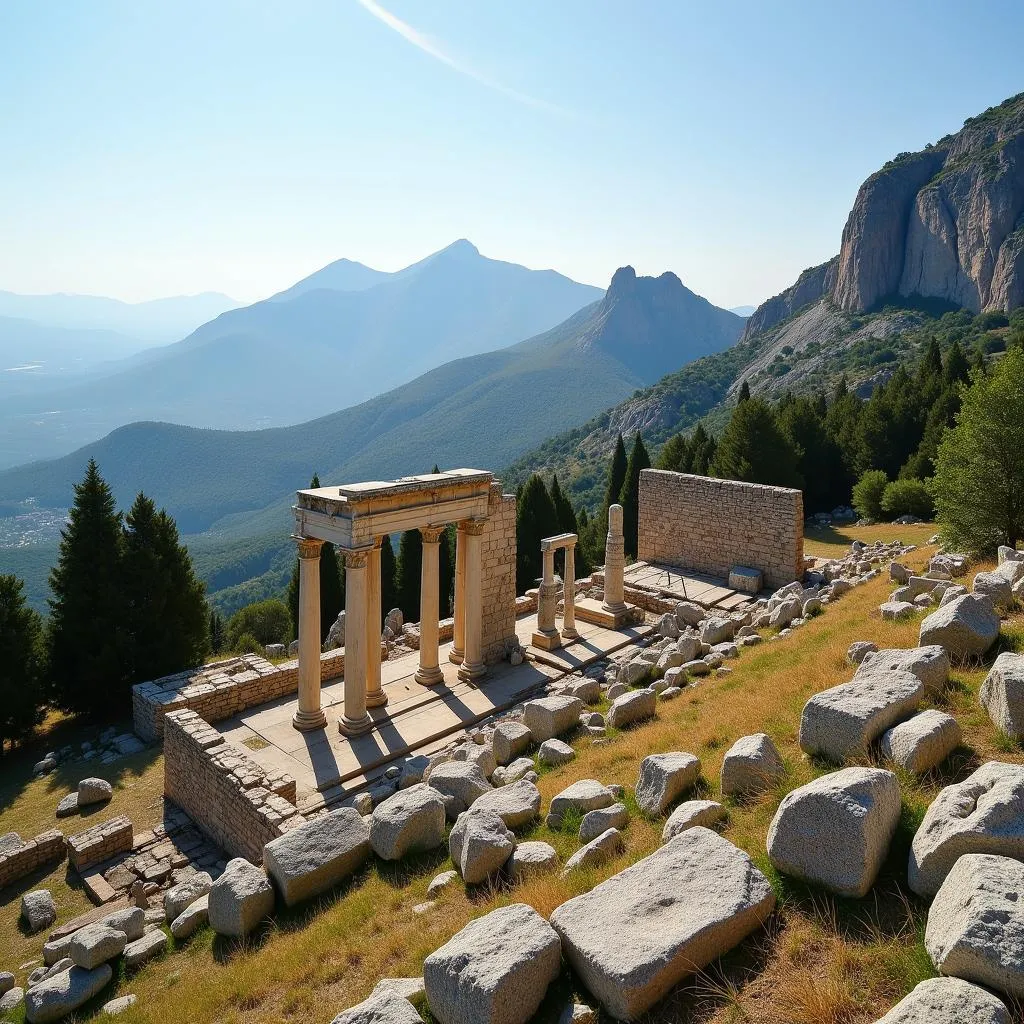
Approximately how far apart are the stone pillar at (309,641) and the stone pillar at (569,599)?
24.5ft

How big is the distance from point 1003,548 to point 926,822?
10.3 meters

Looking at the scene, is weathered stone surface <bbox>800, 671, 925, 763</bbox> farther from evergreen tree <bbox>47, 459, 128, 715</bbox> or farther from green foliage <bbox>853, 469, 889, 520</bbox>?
green foliage <bbox>853, 469, 889, 520</bbox>

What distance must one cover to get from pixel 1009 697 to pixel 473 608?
1255 cm

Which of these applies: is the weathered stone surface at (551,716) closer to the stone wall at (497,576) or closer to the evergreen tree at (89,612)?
the stone wall at (497,576)

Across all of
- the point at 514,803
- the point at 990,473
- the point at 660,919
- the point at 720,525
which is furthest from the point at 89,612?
the point at 990,473

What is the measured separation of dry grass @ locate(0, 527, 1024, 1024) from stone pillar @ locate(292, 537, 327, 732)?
6.58 m

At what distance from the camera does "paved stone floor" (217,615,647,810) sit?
13992 millimetres

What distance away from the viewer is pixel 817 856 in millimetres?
5465

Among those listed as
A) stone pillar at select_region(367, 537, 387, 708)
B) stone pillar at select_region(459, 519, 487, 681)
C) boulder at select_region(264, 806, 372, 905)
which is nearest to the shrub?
stone pillar at select_region(459, 519, 487, 681)

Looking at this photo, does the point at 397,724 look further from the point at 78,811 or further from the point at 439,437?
the point at 439,437

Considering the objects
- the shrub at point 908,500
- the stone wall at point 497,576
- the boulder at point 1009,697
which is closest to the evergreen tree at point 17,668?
the stone wall at point 497,576

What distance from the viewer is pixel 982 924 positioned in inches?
163

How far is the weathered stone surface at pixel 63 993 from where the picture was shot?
854 centimetres

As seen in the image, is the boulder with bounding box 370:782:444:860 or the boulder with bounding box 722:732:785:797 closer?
the boulder with bounding box 722:732:785:797
